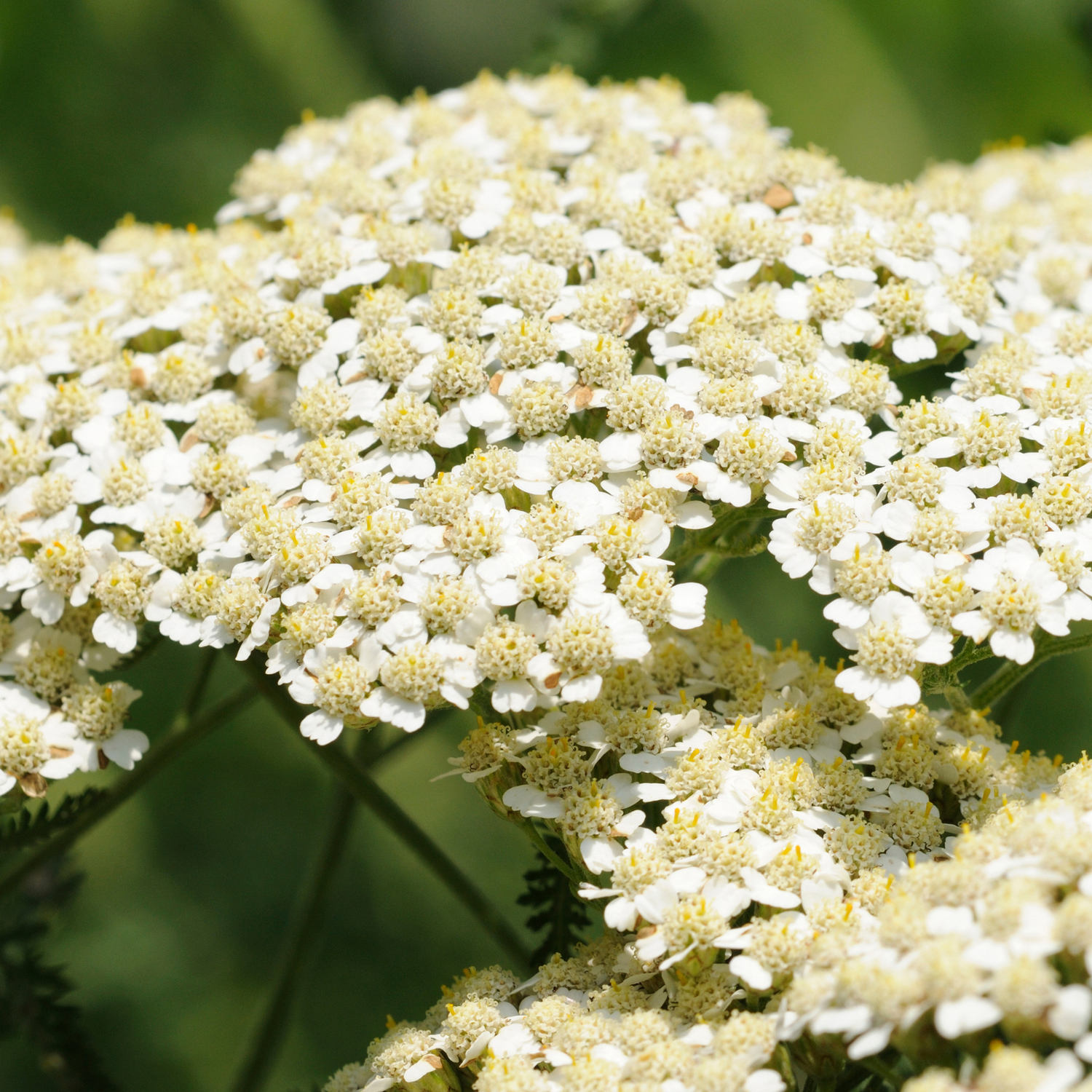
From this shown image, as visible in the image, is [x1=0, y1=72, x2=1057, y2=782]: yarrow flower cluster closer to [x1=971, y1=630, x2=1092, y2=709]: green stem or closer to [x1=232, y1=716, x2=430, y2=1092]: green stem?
[x1=971, y1=630, x2=1092, y2=709]: green stem

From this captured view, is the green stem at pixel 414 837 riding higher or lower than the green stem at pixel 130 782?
lower

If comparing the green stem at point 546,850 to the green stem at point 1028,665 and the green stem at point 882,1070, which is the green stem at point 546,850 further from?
the green stem at point 1028,665

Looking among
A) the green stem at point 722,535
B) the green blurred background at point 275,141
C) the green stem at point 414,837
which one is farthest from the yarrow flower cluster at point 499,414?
the green blurred background at point 275,141

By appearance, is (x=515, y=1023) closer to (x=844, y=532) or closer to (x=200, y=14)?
(x=844, y=532)

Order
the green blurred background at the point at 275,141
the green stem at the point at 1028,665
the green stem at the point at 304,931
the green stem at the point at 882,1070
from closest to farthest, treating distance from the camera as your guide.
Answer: the green stem at the point at 882,1070
the green stem at the point at 1028,665
the green stem at the point at 304,931
the green blurred background at the point at 275,141

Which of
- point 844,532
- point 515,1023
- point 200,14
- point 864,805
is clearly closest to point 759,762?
point 864,805
